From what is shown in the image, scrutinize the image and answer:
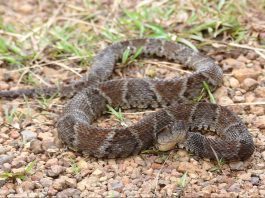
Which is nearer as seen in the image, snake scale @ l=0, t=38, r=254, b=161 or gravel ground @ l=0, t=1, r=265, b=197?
gravel ground @ l=0, t=1, r=265, b=197

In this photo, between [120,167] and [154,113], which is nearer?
[120,167]

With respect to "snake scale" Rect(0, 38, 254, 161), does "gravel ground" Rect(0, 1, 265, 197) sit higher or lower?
lower

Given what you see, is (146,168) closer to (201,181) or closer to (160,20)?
(201,181)

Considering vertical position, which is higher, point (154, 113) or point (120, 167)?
point (154, 113)

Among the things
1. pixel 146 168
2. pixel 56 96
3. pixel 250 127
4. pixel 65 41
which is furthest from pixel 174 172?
pixel 65 41
